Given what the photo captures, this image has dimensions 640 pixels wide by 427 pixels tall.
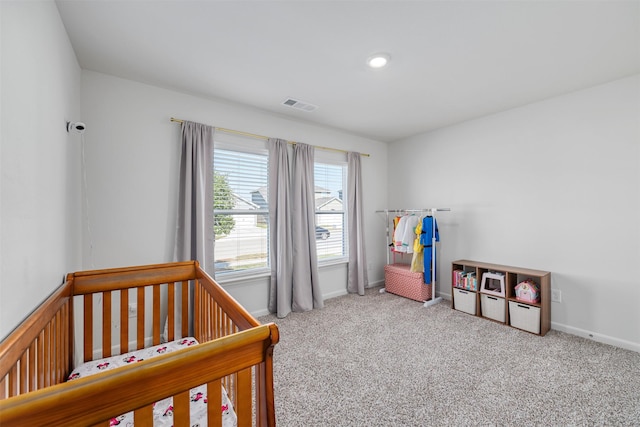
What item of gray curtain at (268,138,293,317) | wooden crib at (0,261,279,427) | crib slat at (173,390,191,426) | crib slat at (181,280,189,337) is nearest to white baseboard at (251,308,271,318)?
A: gray curtain at (268,138,293,317)

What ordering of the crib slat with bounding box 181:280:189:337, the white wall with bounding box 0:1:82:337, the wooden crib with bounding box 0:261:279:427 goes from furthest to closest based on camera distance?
1. the crib slat with bounding box 181:280:189:337
2. the white wall with bounding box 0:1:82:337
3. the wooden crib with bounding box 0:261:279:427

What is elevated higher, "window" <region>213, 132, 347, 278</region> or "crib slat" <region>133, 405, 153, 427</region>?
"window" <region>213, 132, 347, 278</region>

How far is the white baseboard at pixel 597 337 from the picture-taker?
2330mm

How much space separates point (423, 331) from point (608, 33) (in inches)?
103

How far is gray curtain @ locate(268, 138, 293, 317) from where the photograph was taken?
3119 millimetres

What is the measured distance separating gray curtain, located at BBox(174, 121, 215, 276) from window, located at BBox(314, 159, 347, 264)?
146 centimetres

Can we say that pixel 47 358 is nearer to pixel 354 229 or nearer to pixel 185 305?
pixel 185 305

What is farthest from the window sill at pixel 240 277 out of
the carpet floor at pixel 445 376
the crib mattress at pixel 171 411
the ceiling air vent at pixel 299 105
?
the ceiling air vent at pixel 299 105

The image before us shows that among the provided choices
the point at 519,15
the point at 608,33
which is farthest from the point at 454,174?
the point at 519,15

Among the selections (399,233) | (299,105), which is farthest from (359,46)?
(399,233)

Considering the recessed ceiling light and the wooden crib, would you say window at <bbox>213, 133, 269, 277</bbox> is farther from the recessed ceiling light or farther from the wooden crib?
the recessed ceiling light

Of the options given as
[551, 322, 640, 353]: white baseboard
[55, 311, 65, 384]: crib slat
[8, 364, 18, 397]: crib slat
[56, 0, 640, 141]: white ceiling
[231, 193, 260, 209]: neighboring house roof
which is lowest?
[551, 322, 640, 353]: white baseboard

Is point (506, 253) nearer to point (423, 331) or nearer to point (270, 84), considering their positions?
point (423, 331)

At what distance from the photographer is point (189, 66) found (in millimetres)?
2170
